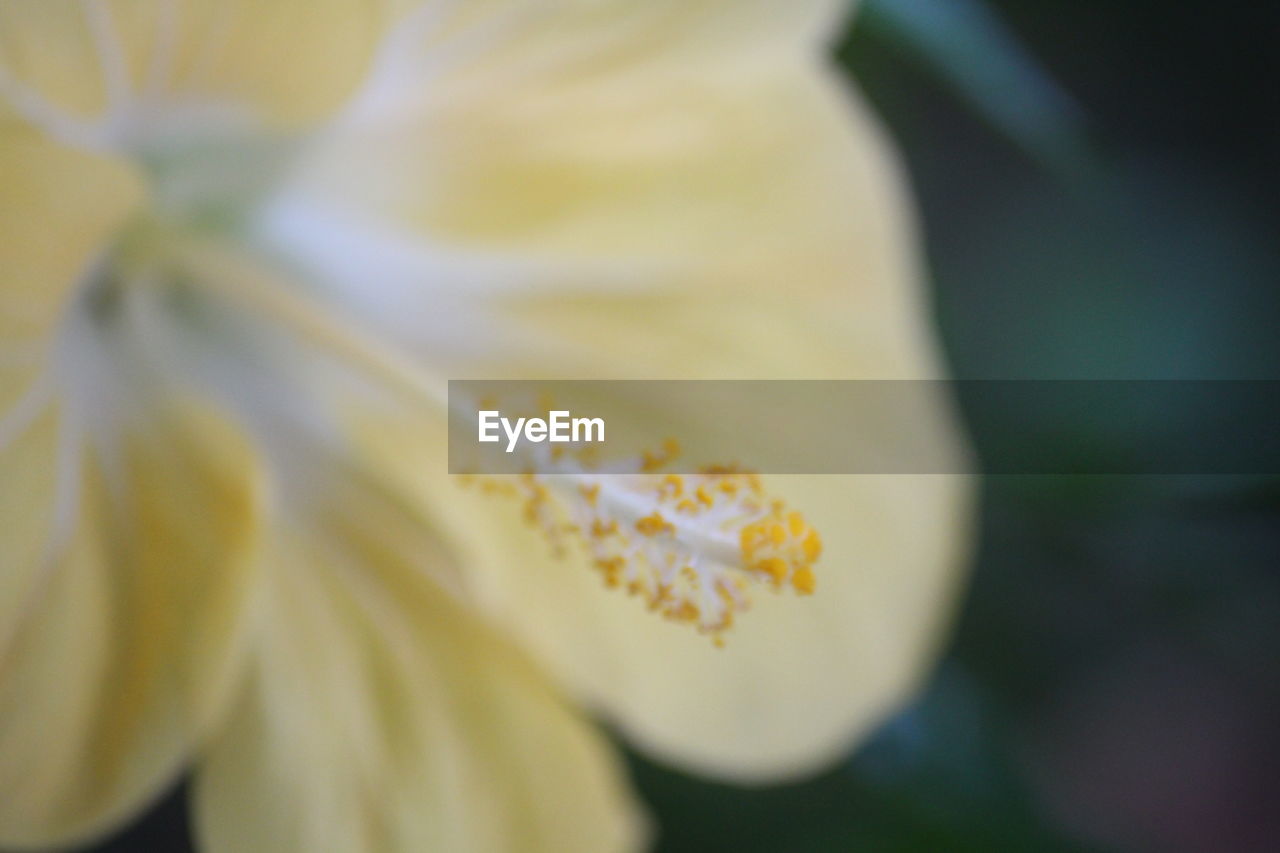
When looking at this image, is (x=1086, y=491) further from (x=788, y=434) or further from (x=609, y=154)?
(x=609, y=154)

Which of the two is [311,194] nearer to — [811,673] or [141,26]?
[141,26]

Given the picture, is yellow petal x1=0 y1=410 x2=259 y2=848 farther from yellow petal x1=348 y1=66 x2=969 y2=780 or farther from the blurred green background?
A: the blurred green background

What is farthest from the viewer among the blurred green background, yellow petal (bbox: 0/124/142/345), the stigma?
the blurred green background

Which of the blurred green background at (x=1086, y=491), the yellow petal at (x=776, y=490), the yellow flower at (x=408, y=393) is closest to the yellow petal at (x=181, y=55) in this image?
the yellow flower at (x=408, y=393)

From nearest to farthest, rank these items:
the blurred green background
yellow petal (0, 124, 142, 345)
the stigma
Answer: yellow petal (0, 124, 142, 345)
the stigma
the blurred green background

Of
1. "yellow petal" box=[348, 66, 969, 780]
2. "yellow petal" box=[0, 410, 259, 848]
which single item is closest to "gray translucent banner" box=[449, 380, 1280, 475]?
"yellow petal" box=[348, 66, 969, 780]

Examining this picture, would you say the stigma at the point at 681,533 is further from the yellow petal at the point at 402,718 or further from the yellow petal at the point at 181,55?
the yellow petal at the point at 181,55

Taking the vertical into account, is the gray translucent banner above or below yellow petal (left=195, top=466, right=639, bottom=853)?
above

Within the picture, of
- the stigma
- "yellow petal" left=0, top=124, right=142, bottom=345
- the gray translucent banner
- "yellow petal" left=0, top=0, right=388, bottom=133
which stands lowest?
the stigma
